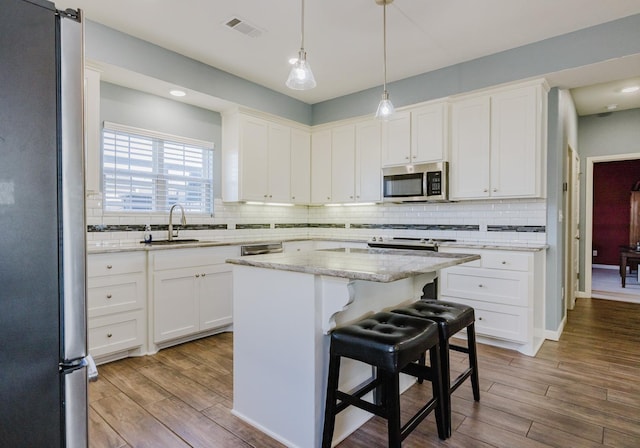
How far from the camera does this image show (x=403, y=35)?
3188 mm

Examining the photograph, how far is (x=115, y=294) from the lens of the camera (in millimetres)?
2908

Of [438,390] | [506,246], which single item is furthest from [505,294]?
[438,390]

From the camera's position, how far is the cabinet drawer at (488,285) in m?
3.16

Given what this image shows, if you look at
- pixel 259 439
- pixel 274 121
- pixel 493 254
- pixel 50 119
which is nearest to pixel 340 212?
pixel 274 121

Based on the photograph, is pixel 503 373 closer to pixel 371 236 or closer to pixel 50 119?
pixel 371 236

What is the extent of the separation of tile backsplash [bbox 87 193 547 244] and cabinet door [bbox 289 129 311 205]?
339 millimetres

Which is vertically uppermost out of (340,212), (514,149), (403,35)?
(403,35)

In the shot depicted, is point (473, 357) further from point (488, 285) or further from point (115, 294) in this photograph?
point (115, 294)

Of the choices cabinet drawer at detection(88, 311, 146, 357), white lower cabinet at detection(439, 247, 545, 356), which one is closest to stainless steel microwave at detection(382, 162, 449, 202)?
white lower cabinet at detection(439, 247, 545, 356)

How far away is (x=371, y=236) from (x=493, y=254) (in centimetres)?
178

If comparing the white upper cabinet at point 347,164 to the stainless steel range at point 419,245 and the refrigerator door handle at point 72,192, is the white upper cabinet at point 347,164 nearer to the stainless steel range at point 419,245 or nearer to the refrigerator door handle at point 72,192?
the stainless steel range at point 419,245

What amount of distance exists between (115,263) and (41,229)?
2.37m

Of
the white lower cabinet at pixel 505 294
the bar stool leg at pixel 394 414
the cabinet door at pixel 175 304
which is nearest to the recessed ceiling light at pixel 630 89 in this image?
the white lower cabinet at pixel 505 294

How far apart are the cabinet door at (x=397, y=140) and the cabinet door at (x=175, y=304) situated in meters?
2.53
